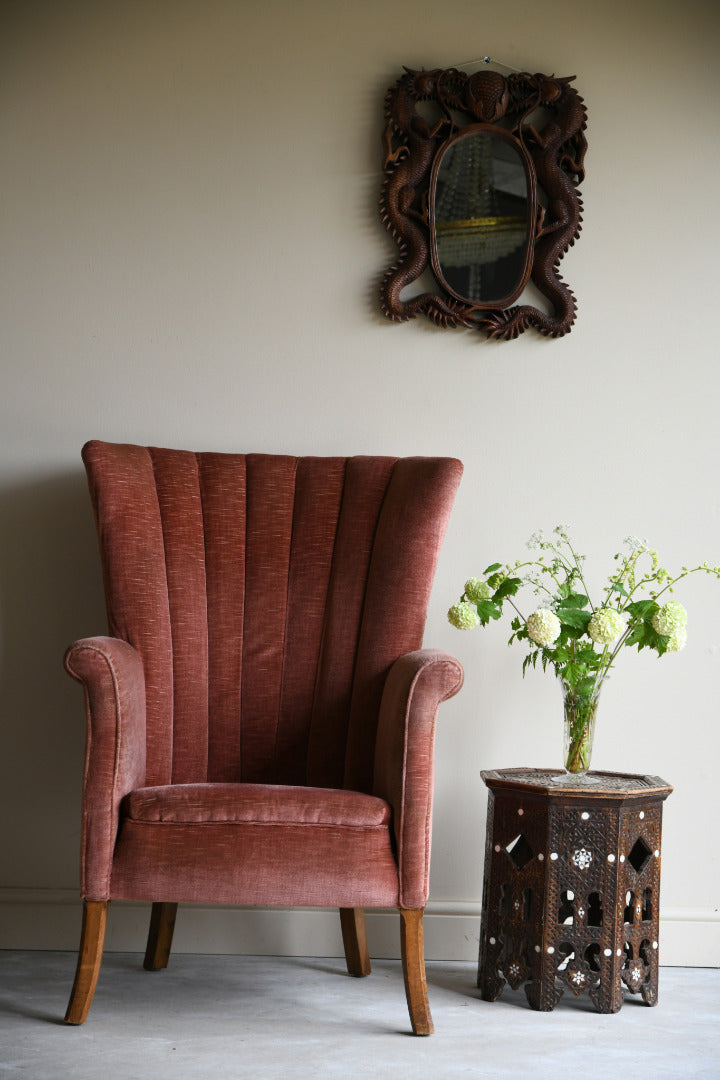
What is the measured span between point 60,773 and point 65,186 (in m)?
1.44

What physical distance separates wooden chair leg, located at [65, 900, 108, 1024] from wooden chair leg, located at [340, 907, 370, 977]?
0.57 metres

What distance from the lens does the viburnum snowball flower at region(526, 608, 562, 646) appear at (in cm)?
197

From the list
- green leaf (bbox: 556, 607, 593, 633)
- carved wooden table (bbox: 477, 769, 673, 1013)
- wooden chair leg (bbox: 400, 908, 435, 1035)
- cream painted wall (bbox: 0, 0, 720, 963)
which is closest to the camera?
wooden chair leg (bbox: 400, 908, 435, 1035)

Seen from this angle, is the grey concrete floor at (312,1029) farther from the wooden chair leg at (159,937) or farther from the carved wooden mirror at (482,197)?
the carved wooden mirror at (482,197)

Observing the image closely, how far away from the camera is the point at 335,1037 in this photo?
5.87ft

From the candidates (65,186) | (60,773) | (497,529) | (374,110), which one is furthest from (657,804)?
(65,186)

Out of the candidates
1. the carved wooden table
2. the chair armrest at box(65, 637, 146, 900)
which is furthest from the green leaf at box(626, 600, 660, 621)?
the chair armrest at box(65, 637, 146, 900)

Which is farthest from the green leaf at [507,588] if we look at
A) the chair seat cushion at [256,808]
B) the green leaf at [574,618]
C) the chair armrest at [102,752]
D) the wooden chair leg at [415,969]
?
the chair armrest at [102,752]

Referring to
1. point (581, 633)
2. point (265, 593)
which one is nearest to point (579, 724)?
point (581, 633)

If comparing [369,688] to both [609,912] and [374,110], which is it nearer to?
[609,912]

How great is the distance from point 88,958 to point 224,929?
2.03ft

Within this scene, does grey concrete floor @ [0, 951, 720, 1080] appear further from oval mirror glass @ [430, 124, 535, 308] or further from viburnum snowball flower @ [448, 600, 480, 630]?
oval mirror glass @ [430, 124, 535, 308]

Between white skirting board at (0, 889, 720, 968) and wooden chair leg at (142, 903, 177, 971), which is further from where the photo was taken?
white skirting board at (0, 889, 720, 968)

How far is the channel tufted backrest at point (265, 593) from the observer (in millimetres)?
2055
